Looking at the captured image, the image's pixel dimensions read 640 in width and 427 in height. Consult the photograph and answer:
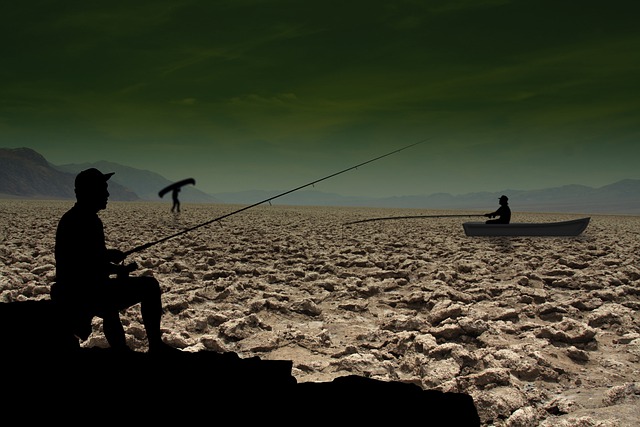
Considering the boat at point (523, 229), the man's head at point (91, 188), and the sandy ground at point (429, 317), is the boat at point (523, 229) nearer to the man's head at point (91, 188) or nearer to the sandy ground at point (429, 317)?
the sandy ground at point (429, 317)

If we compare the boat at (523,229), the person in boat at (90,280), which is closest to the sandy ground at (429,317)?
the person in boat at (90,280)

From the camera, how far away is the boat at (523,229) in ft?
44.5

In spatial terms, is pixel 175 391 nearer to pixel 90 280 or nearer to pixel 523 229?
pixel 90 280

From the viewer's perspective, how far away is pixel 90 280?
3.21 metres

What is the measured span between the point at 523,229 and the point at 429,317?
9867 mm

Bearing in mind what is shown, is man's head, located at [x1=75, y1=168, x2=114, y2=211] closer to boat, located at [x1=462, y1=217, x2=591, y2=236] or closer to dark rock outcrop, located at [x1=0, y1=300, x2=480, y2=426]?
dark rock outcrop, located at [x1=0, y1=300, x2=480, y2=426]

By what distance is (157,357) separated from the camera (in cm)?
318

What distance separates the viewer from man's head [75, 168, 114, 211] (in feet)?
10.7

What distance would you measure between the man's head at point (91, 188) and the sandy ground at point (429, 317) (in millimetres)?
1544

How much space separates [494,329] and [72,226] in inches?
154

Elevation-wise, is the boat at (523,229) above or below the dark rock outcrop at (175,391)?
above

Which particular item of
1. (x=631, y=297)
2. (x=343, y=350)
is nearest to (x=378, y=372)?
(x=343, y=350)

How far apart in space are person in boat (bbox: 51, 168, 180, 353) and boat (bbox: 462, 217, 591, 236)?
11.9m

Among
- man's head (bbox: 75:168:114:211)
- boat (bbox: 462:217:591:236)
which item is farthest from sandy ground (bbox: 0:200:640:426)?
boat (bbox: 462:217:591:236)
